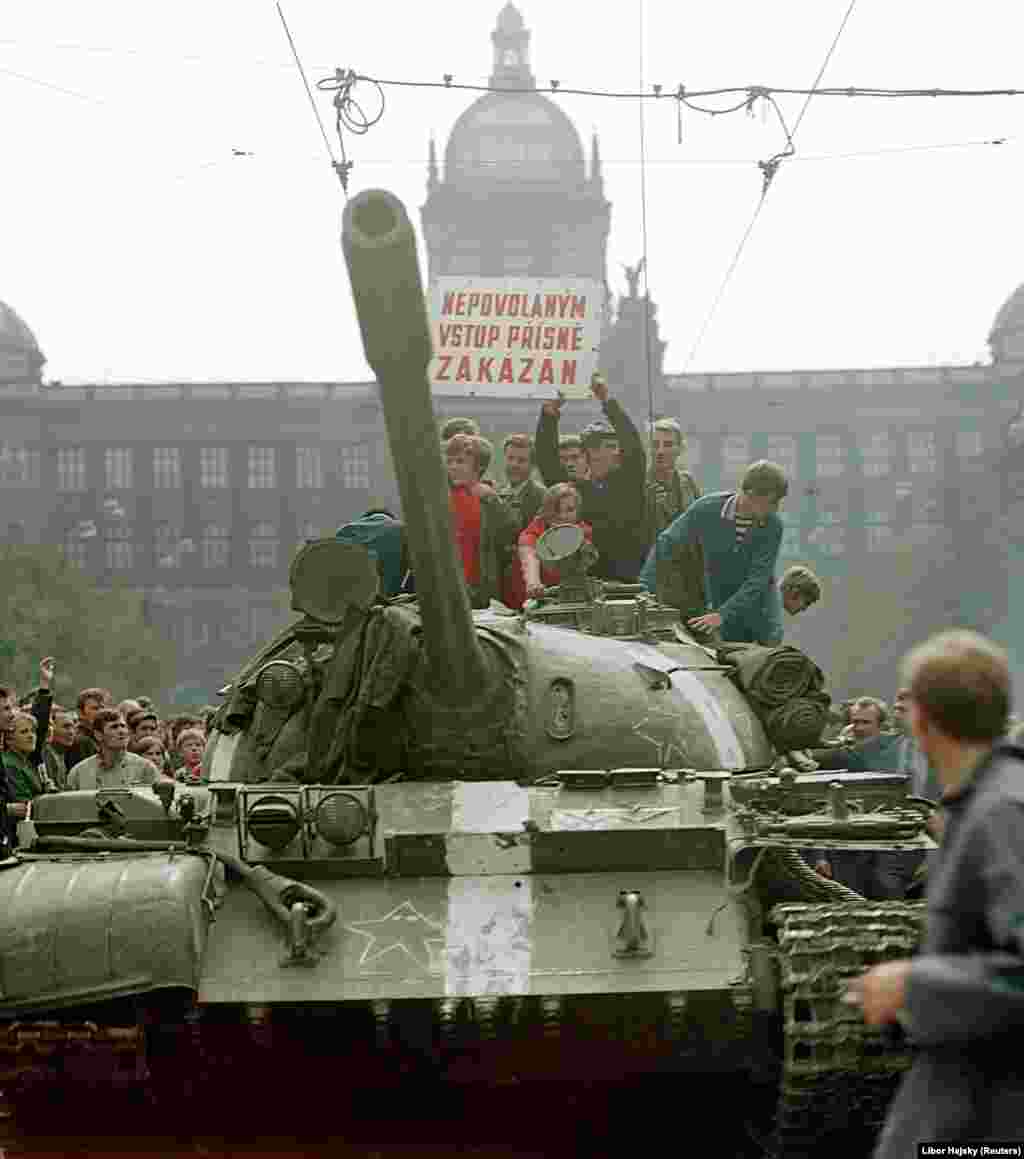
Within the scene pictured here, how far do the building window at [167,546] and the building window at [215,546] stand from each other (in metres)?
1.13

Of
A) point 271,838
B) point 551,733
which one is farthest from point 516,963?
point 551,733

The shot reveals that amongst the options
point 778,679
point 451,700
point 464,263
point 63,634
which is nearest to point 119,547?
point 464,263

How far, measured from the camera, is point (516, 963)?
9289 mm

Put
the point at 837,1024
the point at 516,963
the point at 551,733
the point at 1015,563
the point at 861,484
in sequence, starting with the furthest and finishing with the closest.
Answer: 1. the point at 861,484
2. the point at 1015,563
3. the point at 551,733
4. the point at 516,963
5. the point at 837,1024

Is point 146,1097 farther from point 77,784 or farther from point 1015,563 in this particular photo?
Result: point 1015,563

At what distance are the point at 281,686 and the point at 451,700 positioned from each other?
33.1 inches

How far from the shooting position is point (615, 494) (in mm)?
14383

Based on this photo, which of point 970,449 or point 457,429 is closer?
point 457,429

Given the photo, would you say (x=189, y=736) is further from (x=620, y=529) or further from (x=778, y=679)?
(x=778, y=679)

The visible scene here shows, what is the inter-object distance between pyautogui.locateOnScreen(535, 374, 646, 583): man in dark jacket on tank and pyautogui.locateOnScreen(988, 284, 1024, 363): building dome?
95.6m

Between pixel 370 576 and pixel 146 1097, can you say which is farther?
pixel 370 576

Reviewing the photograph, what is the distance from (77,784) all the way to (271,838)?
4686mm

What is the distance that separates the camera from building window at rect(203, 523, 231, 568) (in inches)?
4427

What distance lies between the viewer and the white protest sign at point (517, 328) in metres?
19.1
